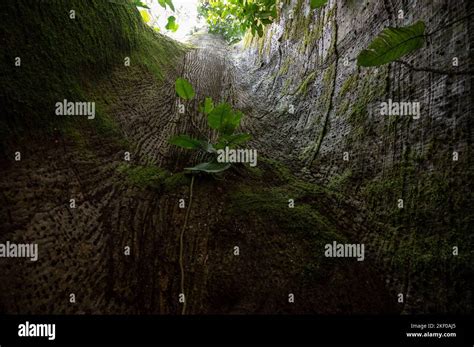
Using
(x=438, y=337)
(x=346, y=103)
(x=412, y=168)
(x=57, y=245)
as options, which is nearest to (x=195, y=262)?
(x=57, y=245)

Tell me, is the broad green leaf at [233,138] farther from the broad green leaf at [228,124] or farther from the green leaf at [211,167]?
the green leaf at [211,167]

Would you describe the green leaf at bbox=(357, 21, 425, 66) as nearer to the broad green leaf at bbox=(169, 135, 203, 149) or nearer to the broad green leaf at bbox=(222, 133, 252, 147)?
the broad green leaf at bbox=(222, 133, 252, 147)

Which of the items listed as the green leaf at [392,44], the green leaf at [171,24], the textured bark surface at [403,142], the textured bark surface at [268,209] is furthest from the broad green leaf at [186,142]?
the green leaf at [171,24]

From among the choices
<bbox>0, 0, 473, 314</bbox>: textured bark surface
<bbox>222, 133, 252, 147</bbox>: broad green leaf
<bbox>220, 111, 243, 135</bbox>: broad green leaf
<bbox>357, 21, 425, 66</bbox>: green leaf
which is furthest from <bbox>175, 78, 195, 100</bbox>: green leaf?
<bbox>357, 21, 425, 66</bbox>: green leaf

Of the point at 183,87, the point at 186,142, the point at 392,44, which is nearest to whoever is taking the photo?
the point at 392,44

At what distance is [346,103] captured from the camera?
7.08 feet

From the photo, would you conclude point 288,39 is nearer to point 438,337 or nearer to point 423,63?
point 423,63

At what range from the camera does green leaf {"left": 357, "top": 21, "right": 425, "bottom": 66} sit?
1483 mm

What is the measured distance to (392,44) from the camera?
1504 mm

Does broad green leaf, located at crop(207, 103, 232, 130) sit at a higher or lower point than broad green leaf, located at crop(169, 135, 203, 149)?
higher

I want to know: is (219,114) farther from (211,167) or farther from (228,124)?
(211,167)

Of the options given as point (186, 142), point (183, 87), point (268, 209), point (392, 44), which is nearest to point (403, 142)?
point (392, 44)

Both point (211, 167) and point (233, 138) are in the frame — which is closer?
point (211, 167)

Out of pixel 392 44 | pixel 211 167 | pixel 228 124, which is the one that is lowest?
pixel 211 167
